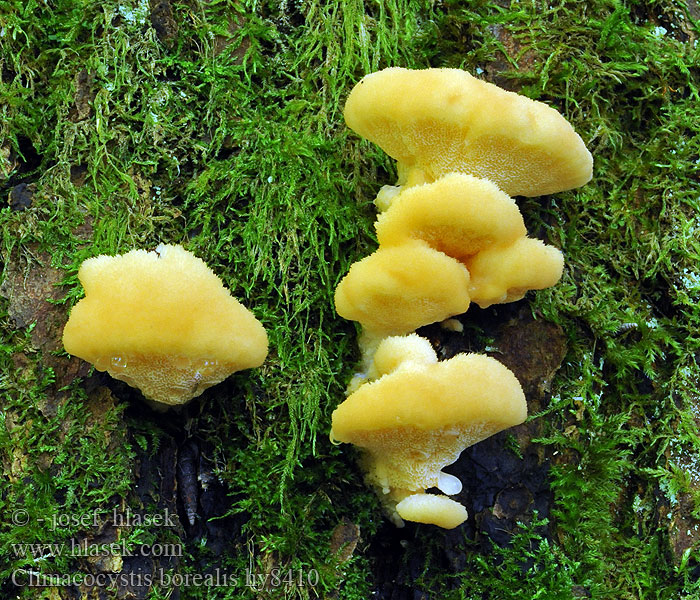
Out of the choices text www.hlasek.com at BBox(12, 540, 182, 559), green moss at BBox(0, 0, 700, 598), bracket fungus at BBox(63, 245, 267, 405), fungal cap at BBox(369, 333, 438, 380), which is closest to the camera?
bracket fungus at BBox(63, 245, 267, 405)

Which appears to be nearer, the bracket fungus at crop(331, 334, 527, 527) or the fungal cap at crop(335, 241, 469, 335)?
the bracket fungus at crop(331, 334, 527, 527)

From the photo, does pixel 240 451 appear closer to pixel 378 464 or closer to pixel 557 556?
pixel 378 464

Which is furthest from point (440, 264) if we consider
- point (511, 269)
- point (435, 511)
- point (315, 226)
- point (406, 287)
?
point (435, 511)

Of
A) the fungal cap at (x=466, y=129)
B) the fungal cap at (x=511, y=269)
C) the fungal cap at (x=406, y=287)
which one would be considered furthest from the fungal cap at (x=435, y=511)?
the fungal cap at (x=466, y=129)

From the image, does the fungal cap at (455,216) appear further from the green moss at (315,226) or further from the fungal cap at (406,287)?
the green moss at (315,226)

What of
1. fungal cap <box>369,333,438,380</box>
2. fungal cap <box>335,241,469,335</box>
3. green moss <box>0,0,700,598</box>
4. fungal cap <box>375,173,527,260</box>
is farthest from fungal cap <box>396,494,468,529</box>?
fungal cap <box>375,173,527,260</box>

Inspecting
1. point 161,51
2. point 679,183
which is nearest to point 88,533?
point 161,51

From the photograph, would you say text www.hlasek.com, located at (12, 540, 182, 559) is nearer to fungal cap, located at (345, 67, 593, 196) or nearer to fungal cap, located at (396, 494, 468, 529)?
fungal cap, located at (396, 494, 468, 529)
